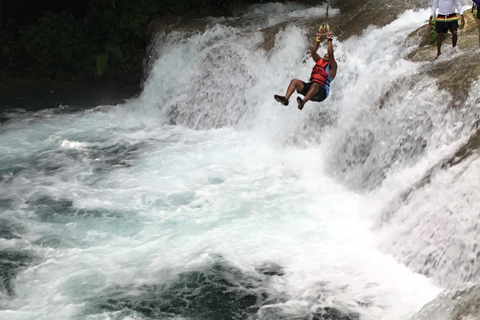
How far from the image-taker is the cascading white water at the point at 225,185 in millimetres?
5316

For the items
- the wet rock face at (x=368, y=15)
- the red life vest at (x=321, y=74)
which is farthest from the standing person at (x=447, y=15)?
the wet rock face at (x=368, y=15)

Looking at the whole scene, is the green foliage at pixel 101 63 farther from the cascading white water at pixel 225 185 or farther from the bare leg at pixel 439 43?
the bare leg at pixel 439 43

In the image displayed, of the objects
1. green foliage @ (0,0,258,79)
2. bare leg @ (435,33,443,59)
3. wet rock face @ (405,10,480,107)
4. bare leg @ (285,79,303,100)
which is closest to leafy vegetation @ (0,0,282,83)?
green foliage @ (0,0,258,79)

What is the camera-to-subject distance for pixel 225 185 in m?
7.76

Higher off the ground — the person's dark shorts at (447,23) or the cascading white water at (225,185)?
the person's dark shorts at (447,23)

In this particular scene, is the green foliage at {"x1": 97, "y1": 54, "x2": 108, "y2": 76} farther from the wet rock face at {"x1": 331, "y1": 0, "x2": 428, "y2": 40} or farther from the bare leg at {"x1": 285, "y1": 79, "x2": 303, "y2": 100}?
the bare leg at {"x1": 285, "y1": 79, "x2": 303, "y2": 100}

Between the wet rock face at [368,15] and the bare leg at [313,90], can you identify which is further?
the wet rock face at [368,15]

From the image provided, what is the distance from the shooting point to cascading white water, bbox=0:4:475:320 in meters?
5.32

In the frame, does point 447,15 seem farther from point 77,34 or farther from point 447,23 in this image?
point 77,34

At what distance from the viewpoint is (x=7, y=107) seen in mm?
11750

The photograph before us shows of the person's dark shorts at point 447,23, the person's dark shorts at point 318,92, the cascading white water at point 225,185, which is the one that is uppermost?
the person's dark shorts at point 447,23

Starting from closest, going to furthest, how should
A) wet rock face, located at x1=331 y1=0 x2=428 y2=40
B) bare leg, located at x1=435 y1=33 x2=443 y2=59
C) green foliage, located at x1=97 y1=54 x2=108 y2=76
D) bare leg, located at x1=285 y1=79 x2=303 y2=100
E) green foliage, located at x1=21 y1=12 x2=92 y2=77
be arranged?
bare leg, located at x1=435 y1=33 x2=443 y2=59 → bare leg, located at x1=285 y1=79 x2=303 y2=100 → wet rock face, located at x1=331 y1=0 x2=428 y2=40 → green foliage, located at x1=97 y1=54 x2=108 y2=76 → green foliage, located at x1=21 y1=12 x2=92 y2=77

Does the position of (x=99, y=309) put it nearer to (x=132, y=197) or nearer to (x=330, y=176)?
(x=132, y=197)

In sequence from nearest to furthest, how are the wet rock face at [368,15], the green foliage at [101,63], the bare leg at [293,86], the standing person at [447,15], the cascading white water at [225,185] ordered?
the cascading white water at [225,185] → the standing person at [447,15] → the bare leg at [293,86] → the wet rock face at [368,15] → the green foliage at [101,63]
